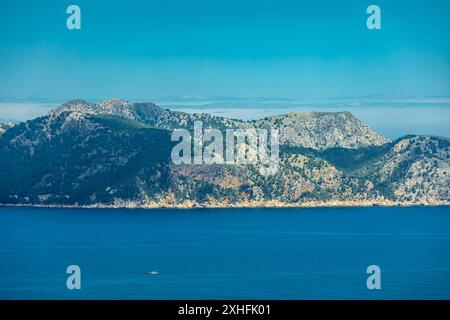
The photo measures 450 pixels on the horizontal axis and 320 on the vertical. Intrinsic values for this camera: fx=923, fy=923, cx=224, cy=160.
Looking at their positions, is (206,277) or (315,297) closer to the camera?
(315,297)

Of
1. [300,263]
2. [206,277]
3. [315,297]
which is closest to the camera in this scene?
[315,297]

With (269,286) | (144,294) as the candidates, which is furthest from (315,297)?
(144,294)
